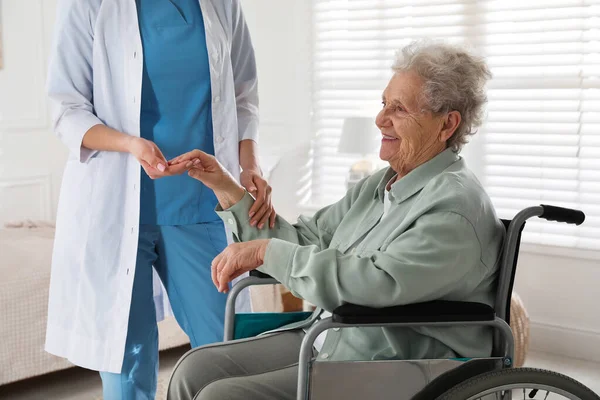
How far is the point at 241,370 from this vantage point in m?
1.71

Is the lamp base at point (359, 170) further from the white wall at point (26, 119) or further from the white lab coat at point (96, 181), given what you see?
the white lab coat at point (96, 181)

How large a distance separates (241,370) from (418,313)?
1.51 feet

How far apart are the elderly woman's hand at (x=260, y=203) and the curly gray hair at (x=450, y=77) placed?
447 mm

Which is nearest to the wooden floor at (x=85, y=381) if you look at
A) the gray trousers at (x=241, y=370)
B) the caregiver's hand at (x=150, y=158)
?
the gray trousers at (x=241, y=370)

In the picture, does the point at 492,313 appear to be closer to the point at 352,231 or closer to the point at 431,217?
the point at 431,217

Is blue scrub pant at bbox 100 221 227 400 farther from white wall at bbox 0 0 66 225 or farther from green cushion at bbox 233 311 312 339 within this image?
white wall at bbox 0 0 66 225

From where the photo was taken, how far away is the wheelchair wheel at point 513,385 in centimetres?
141

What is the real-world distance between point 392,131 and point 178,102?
55 centimetres

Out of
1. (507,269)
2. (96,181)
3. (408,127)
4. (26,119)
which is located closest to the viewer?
(507,269)

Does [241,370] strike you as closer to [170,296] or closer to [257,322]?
[257,322]

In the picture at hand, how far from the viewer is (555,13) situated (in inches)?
139

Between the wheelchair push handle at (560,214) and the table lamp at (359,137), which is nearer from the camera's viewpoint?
the wheelchair push handle at (560,214)

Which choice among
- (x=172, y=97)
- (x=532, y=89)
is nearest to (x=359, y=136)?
(x=532, y=89)

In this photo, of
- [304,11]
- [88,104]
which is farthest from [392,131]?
[304,11]
